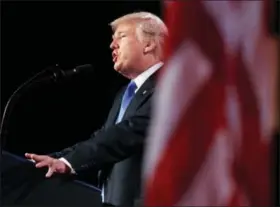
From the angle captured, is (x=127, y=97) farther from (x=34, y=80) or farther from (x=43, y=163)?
(x=43, y=163)

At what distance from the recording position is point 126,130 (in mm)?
2039

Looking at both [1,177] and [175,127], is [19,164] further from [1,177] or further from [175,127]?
[175,127]

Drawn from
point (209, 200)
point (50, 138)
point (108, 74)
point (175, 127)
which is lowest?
point (50, 138)

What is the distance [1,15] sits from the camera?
3.12 m

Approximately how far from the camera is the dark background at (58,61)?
3135mm

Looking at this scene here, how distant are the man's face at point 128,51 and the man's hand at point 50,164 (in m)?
0.39

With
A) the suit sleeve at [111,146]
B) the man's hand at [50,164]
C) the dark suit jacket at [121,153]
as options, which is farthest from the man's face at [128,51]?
the man's hand at [50,164]

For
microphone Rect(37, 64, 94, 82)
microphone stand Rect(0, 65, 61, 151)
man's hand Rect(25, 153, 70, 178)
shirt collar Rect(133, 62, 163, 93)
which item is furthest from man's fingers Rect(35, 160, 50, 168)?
shirt collar Rect(133, 62, 163, 93)

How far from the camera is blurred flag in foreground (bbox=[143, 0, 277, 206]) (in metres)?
1.39

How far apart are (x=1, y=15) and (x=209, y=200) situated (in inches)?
75.6

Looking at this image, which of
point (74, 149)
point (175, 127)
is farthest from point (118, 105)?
point (175, 127)

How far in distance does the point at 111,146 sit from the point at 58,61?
3.90 feet

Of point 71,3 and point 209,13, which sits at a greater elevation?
point 209,13

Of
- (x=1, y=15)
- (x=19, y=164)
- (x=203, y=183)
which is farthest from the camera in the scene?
(x=1, y=15)
